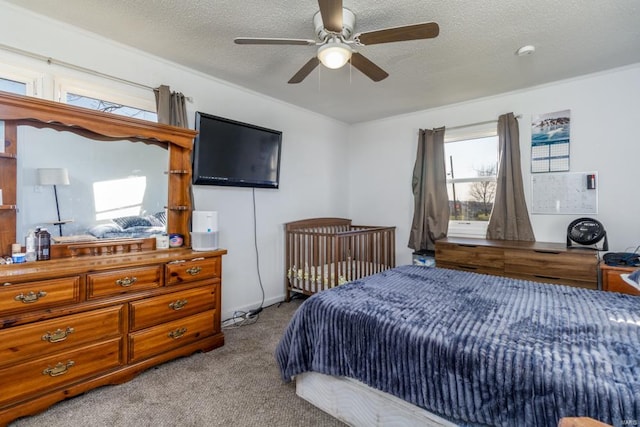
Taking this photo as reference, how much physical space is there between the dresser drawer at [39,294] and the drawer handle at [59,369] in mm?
365

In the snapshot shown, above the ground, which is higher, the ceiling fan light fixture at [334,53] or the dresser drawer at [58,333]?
the ceiling fan light fixture at [334,53]

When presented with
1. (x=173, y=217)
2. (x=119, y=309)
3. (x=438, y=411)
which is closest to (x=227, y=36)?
(x=173, y=217)

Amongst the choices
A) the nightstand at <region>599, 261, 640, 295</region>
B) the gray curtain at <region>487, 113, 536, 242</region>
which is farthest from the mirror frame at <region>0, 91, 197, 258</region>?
the nightstand at <region>599, 261, 640, 295</region>

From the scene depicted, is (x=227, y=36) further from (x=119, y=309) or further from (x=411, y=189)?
(x=411, y=189)

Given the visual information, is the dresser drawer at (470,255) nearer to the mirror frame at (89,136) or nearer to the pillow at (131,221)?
the mirror frame at (89,136)

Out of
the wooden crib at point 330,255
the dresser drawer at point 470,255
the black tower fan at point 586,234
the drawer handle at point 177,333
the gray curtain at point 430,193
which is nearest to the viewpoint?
the drawer handle at point 177,333

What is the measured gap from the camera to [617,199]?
2.90 m

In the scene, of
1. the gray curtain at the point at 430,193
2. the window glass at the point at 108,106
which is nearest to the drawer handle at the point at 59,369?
the window glass at the point at 108,106

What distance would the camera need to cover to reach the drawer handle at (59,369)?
1.74m

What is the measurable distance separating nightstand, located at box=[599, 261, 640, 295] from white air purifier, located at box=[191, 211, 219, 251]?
3346 millimetres

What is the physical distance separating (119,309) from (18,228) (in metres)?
0.87

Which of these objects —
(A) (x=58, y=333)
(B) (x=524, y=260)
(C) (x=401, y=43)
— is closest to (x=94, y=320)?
(A) (x=58, y=333)

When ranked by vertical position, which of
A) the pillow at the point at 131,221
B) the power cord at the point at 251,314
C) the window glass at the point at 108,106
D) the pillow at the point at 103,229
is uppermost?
the window glass at the point at 108,106

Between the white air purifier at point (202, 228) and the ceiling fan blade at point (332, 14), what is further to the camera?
the white air purifier at point (202, 228)
